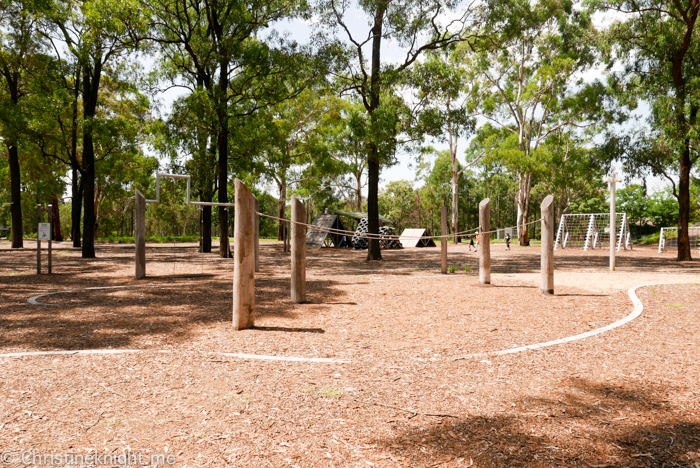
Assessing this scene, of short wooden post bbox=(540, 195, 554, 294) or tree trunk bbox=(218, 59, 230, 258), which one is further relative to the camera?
tree trunk bbox=(218, 59, 230, 258)

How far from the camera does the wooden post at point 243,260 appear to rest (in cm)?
579

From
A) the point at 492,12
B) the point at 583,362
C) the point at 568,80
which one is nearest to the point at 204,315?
the point at 583,362

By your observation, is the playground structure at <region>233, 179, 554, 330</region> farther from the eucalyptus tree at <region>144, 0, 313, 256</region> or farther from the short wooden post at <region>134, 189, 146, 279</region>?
the eucalyptus tree at <region>144, 0, 313, 256</region>

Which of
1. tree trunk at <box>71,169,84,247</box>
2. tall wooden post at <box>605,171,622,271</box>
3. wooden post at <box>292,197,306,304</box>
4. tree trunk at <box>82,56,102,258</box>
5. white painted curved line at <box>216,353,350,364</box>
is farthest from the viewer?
tree trunk at <box>71,169,84,247</box>

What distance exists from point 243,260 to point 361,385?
267 centimetres

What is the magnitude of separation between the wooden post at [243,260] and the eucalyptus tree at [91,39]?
14028mm

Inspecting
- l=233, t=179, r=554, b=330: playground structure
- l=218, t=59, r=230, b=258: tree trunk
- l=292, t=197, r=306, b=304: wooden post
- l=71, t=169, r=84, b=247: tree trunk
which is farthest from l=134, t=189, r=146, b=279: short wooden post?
l=71, t=169, r=84, b=247: tree trunk

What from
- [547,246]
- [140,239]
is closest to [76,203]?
[140,239]

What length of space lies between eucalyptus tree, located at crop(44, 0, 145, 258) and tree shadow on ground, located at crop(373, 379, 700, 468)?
18003 mm

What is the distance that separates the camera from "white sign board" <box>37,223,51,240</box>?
12103 millimetres

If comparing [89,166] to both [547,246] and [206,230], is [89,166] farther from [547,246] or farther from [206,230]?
[547,246]

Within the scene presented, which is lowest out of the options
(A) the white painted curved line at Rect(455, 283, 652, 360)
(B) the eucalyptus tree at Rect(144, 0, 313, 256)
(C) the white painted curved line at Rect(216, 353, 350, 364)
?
(C) the white painted curved line at Rect(216, 353, 350, 364)

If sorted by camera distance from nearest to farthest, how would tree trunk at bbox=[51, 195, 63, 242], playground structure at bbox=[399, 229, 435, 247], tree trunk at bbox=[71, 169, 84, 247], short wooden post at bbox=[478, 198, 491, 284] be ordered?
short wooden post at bbox=[478, 198, 491, 284]
tree trunk at bbox=[71, 169, 84, 247]
playground structure at bbox=[399, 229, 435, 247]
tree trunk at bbox=[51, 195, 63, 242]

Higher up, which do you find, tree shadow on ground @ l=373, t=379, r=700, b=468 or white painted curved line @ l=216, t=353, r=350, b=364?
white painted curved line @ l=216, t=353, r=350, b=364
